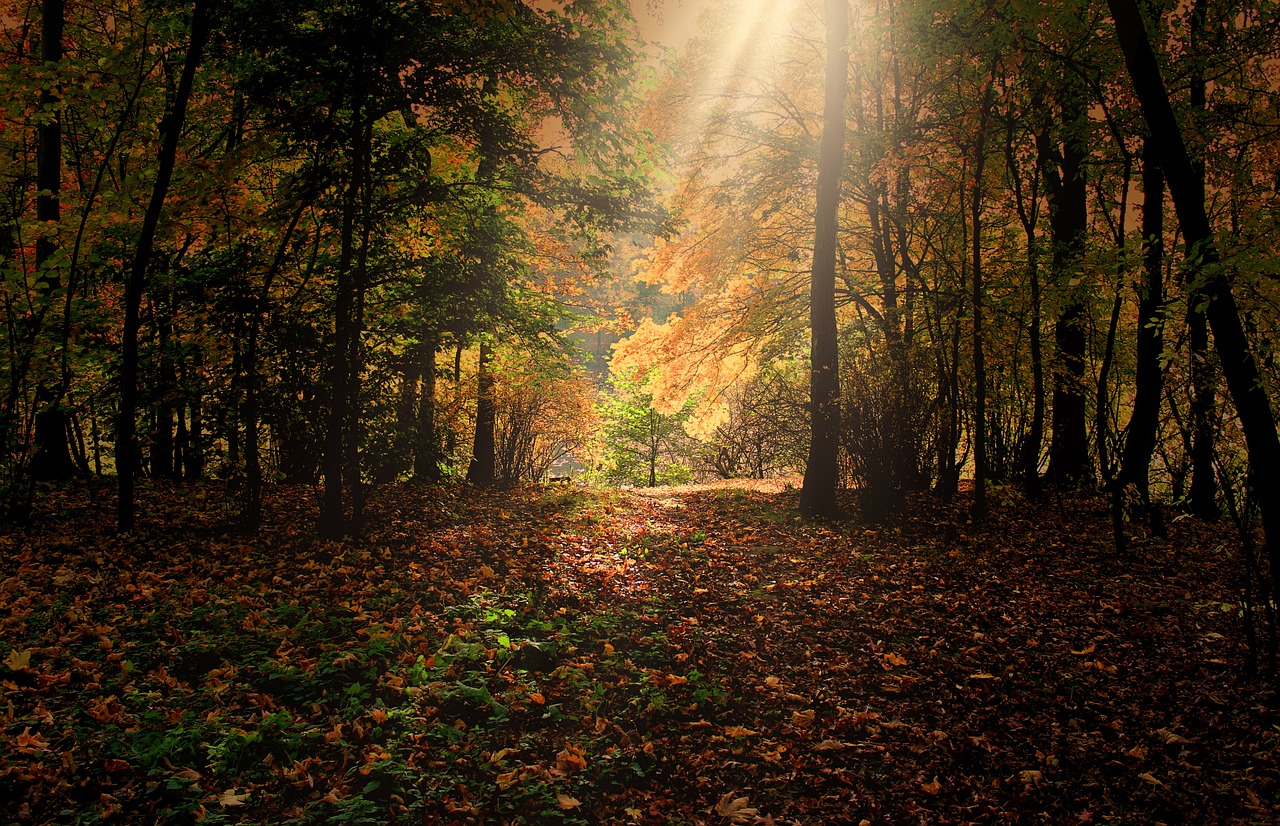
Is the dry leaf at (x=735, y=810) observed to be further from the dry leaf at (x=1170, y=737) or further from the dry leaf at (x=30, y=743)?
the dry leaf at (x=30, y=743)

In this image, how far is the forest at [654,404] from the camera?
3.80 metres

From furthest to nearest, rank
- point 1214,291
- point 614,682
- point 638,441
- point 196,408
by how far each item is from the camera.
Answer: point 638,441 → point 196,408 → point 614,682 → point 1214,291

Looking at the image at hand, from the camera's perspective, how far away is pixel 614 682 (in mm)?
4617

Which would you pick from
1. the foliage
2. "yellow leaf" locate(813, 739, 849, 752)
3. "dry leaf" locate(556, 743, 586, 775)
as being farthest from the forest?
the foliage

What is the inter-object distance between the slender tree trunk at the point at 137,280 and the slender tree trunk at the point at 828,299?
26.5ft

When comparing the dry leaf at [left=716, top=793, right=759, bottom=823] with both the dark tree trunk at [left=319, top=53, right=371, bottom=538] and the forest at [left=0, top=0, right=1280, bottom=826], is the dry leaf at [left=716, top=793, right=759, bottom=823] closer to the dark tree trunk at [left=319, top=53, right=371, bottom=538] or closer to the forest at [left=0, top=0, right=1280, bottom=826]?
the forest at [left=0, top=0, right=1280, bottom=826]

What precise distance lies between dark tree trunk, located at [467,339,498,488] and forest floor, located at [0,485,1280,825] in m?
4.72

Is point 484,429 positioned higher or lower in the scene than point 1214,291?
lower

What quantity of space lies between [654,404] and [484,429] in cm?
369

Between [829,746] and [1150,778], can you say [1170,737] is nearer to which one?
[1150,778]

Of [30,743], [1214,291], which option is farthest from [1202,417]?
[30,743]

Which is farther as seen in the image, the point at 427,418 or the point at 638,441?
the point at 638,441

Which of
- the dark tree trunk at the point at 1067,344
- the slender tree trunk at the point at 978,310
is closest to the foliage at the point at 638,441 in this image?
the dark tree trunk at the point at 1067,344

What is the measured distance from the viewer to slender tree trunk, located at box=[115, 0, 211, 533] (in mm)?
6398
